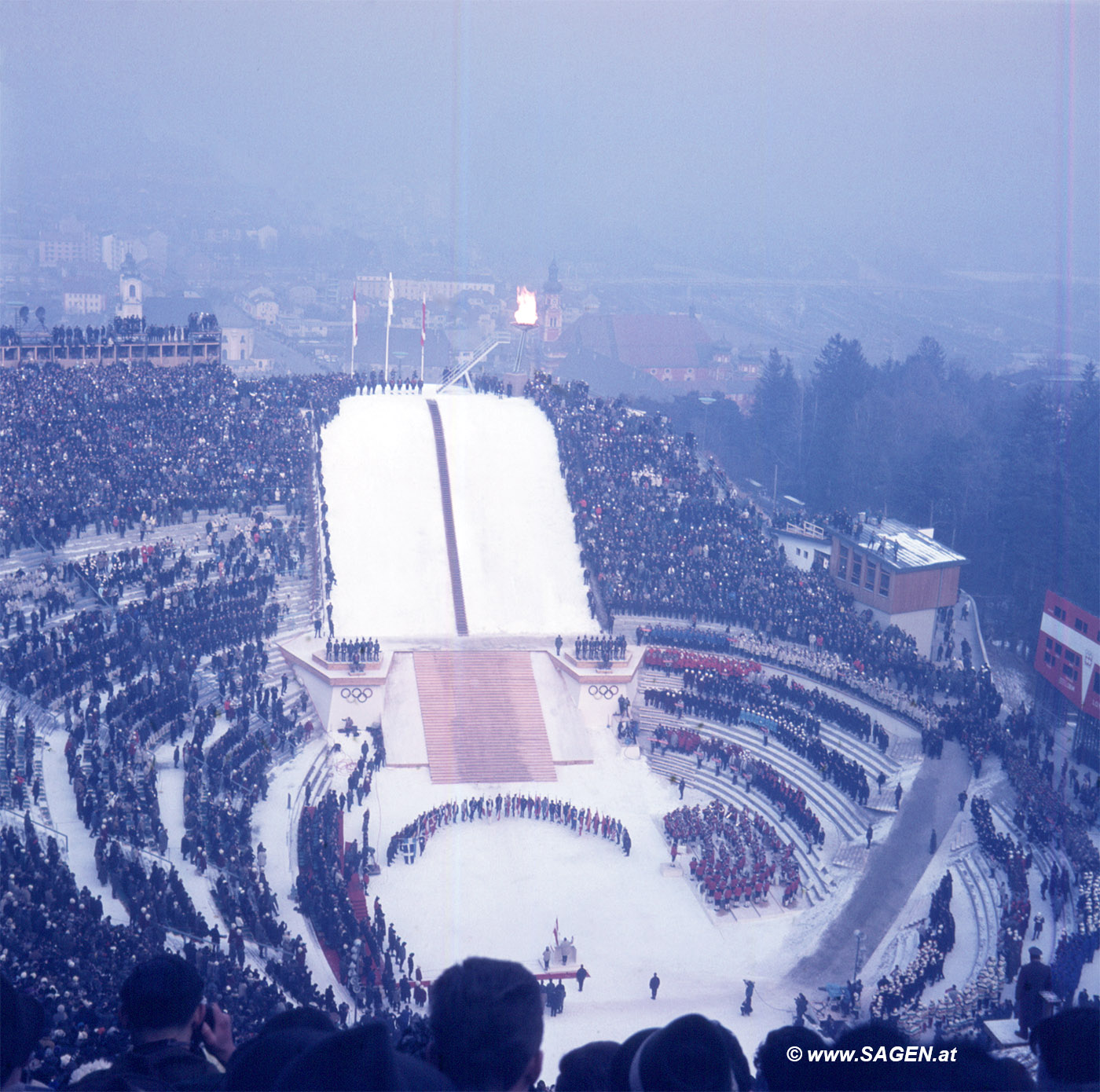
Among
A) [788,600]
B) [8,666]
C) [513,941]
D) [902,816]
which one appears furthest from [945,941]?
[8,666]

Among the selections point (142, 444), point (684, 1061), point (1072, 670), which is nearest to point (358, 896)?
point (142, 444)

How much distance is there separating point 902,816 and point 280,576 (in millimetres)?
14451

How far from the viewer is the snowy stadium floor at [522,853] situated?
57.3ft

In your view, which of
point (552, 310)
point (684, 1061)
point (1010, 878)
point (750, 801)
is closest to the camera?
point (684, 1061)

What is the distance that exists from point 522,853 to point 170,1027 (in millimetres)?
→ 17155

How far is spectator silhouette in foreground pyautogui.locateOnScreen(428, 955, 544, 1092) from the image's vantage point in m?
3.39

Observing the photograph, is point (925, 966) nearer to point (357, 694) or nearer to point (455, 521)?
point (357, 694)

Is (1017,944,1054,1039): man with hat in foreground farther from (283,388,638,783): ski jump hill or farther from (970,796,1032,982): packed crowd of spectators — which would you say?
(283,388,638,783): ski jump hill

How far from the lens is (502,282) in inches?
4269

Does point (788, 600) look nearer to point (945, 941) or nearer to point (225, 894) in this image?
point (945, 941)

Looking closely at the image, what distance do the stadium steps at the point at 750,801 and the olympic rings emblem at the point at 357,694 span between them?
5.92 m

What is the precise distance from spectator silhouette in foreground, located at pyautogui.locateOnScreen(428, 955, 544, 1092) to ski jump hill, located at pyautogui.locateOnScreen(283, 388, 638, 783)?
67.8 ft

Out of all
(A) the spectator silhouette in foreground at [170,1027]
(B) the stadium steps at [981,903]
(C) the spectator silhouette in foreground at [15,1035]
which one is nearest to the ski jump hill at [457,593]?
(B) the stadium steps at [981,903]

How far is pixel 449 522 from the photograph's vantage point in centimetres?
3148
